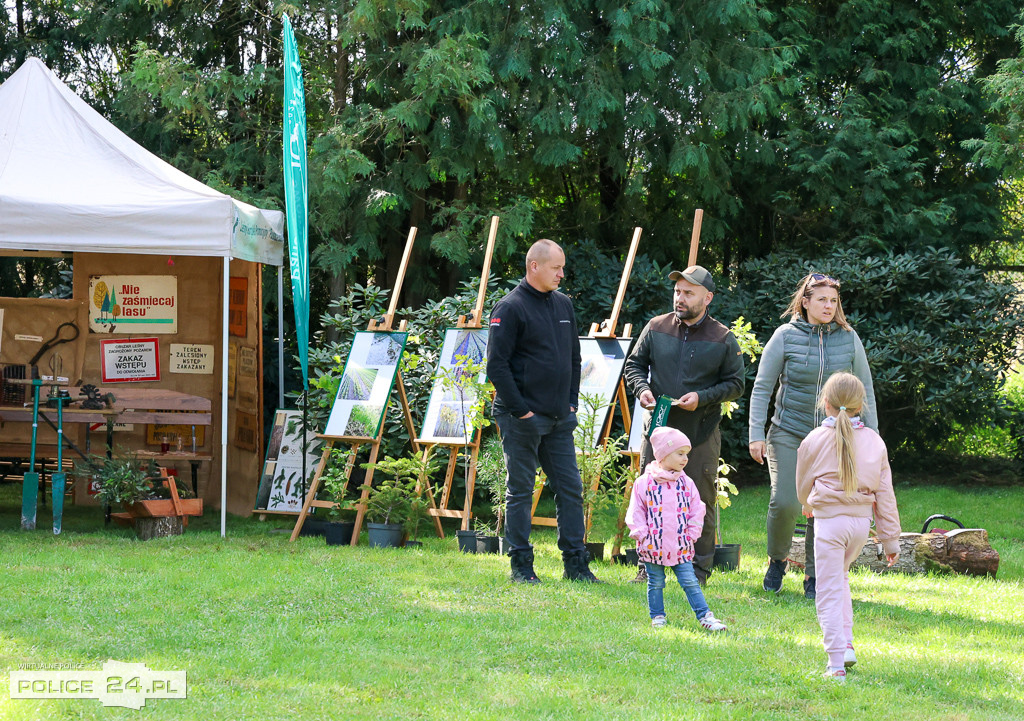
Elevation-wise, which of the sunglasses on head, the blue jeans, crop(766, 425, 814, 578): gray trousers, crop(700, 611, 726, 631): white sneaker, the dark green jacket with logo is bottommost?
crop(700, 611, 726, 631): white sneaker

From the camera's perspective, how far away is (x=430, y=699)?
386 cm

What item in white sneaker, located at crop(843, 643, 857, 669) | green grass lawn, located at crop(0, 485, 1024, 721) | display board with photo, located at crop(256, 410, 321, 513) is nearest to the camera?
green grass lawn, located at crop(0, 485, 1024, 721)

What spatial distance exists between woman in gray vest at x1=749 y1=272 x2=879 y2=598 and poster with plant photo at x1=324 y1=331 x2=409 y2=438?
275cm

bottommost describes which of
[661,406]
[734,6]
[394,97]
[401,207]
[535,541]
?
[535,541]

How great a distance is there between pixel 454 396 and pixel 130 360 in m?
3.58

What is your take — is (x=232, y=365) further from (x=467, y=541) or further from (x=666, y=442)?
(x=666, y=442)

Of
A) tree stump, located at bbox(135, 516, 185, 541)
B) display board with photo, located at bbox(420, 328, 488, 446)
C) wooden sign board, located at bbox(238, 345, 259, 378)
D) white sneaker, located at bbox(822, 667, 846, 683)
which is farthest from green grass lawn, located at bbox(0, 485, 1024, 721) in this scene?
wooden sign board, located at bbox(238, 345, 259, 378)

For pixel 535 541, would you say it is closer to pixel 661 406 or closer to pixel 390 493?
pixel 390 493

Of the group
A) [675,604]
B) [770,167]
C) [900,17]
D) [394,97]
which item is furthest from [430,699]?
[900,17]

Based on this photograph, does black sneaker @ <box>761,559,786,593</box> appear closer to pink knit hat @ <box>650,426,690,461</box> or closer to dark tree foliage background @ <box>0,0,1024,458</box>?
pink knit hat @ <box>650,426,690,461</box>

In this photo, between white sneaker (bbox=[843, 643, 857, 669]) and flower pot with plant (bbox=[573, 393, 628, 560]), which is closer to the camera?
white sneaker (bbox=[843, 643, 857, 669])

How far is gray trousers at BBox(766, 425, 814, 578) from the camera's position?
228 inches

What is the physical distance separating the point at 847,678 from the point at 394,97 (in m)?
7.72

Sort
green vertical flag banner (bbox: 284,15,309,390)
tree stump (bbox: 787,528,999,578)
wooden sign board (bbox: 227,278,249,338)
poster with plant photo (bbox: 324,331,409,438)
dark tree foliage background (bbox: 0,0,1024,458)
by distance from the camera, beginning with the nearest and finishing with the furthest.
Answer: tree stump (bbox: 787,528,999,578)
poster with plant photo (bbox: 324,331,409,438)
green vertical flag banner (bbox: 284,15,309,390)
wooden sign board (bbox: 227,278,249,338)
dark tree foliage background (bbox: 0,0,1024,458)
